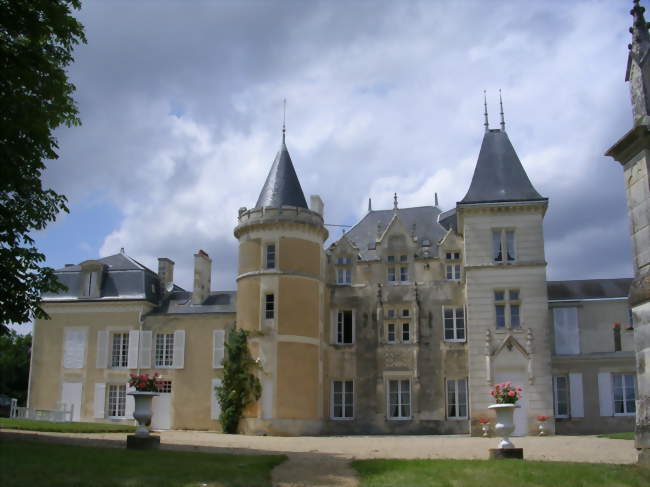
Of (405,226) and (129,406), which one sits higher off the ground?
(405,226)

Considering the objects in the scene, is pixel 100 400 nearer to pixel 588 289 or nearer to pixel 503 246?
pixel 503 246

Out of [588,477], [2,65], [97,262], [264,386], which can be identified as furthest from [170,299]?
[588,477]

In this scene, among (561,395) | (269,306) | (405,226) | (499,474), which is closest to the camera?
(499,474)

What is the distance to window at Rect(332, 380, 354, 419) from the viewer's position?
28859 millimetres

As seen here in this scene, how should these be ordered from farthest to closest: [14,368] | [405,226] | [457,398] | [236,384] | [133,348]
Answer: [14,368] → [405,226] → [133,348] → [457,398] → [236,384]

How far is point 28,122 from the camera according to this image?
12.1 m

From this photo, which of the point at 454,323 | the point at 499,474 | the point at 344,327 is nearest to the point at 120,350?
the point at 344,327

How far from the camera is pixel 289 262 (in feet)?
90.7

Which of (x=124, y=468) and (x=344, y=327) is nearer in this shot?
(x=124, y=468)

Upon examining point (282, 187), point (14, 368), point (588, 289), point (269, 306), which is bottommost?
point (14, 368)

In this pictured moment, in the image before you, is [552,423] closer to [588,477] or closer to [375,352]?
[375,352]

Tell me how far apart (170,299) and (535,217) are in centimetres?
1594

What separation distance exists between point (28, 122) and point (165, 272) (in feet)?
70.4

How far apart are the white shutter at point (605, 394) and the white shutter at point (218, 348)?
14678 millimetres
